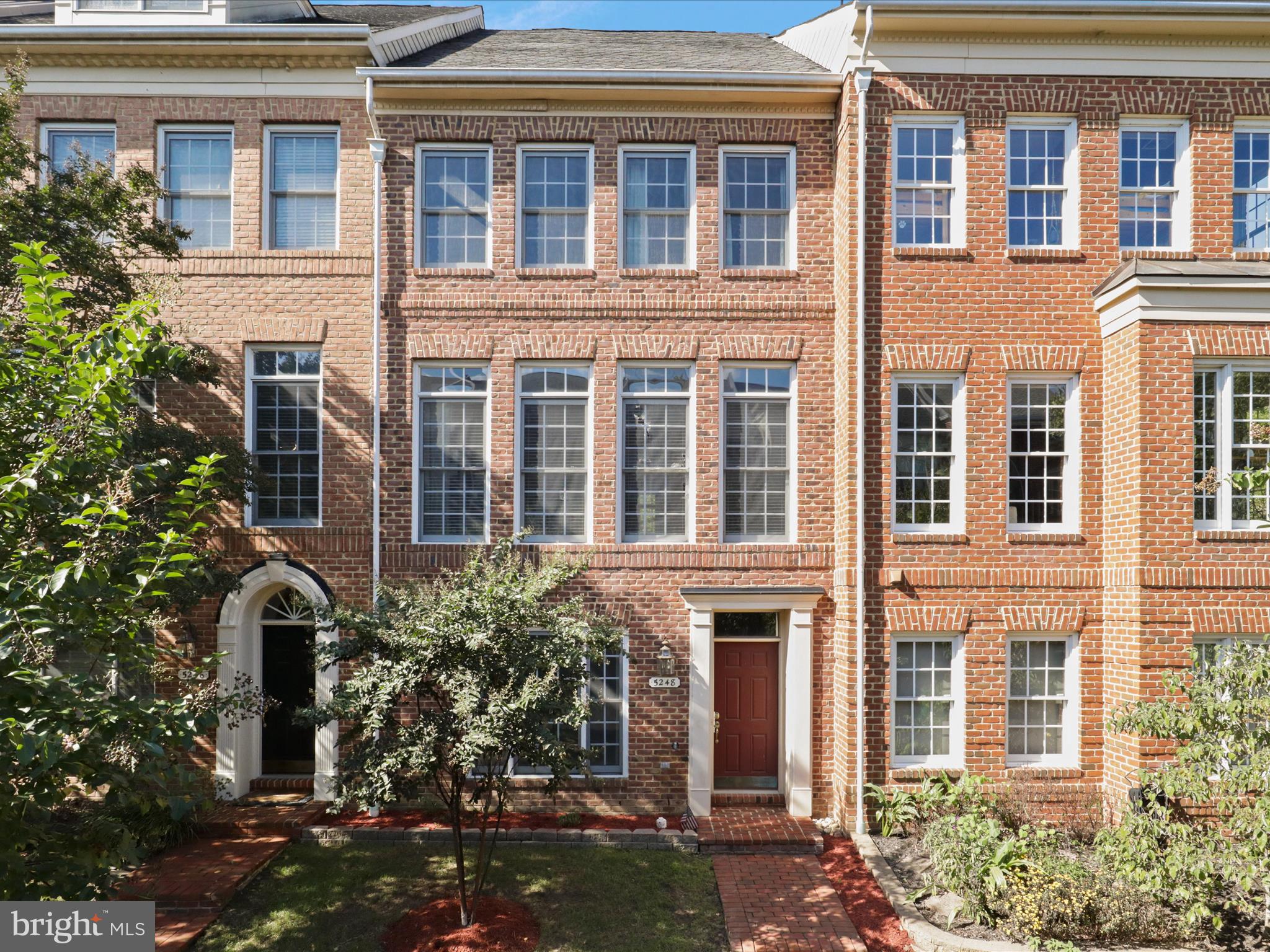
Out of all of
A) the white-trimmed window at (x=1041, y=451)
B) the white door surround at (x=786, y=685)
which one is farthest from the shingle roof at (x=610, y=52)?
the white door surround at (x=786, y=685)

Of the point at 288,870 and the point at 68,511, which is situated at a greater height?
the point at 68,511

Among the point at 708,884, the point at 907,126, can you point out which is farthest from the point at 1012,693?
the point at 907,126

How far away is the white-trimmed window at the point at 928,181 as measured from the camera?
10.0 metres

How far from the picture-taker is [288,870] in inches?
344

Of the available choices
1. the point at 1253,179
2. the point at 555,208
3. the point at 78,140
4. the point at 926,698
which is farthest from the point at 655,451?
the point at 78,140

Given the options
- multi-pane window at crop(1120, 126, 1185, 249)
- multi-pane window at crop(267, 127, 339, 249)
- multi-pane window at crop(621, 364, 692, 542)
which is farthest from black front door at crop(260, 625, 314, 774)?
multi-pane window at crop(1120, 126, 1185, 249)

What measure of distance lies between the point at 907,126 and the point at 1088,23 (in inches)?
98.4

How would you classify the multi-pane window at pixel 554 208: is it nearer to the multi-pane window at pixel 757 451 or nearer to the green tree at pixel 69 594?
the multi-pane window at pixel 757 451

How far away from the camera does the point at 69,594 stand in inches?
160

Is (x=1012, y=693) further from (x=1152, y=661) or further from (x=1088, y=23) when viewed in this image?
(x=1088, y=23)

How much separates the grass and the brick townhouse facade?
130 cm

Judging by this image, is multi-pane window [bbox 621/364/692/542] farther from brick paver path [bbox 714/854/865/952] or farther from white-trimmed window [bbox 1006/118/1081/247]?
white-trimmed window [bbox 1006/118/1081/247]

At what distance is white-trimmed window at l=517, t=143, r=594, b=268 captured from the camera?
10.8m

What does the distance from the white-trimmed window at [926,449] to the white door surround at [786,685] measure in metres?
1.69
